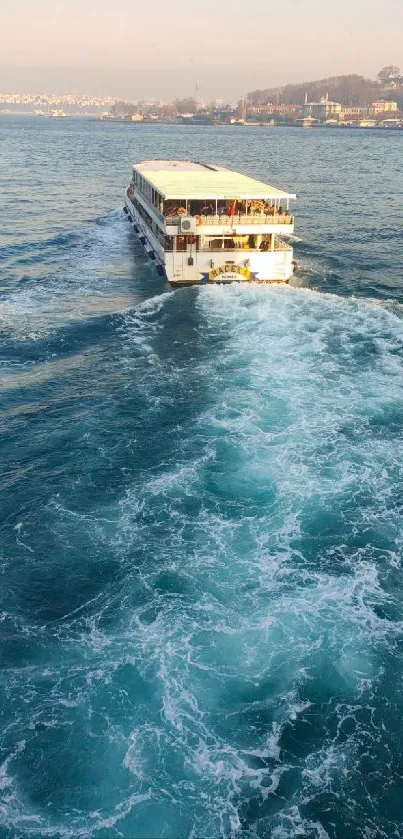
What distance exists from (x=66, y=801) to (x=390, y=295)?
3845 centimetres

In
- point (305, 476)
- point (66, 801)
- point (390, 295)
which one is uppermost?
point (390, 295)

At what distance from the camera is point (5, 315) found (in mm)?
39906

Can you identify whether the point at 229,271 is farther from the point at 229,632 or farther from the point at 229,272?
the point at 229,632

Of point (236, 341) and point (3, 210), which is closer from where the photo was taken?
point (236, 341)

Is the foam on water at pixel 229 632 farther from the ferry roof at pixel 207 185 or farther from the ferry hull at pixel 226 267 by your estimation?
the ferry roof at pixel 207 185

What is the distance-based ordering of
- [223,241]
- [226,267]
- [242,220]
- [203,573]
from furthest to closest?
[223,241] → [226,267] → [242,220] → [203,573]

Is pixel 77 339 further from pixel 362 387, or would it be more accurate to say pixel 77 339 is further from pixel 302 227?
Result: pixel 302 227

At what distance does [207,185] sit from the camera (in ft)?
158

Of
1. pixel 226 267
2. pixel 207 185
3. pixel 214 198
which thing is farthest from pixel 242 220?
pixel 207 185

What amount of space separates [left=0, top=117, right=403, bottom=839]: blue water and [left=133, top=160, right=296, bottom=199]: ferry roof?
861cm

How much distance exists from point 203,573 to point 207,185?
123 ft

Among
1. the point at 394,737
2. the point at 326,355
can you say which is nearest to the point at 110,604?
the point at 394,737

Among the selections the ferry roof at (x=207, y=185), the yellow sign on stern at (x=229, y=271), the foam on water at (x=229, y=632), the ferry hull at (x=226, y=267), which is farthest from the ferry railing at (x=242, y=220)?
the foam on water at (x=229, y=632)

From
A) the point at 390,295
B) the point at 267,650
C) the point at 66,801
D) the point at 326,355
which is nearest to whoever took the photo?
the point at 66,801
